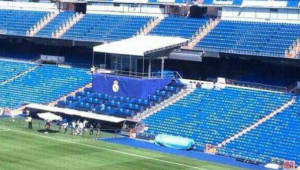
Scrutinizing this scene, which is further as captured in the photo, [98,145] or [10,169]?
[98,145]

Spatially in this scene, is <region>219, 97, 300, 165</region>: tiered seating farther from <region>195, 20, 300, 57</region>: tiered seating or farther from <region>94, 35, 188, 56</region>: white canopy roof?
<region>94, 35, 188, 56</region>: white canopy roof

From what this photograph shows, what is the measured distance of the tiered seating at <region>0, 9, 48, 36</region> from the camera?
219 feet

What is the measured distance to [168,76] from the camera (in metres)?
55.1

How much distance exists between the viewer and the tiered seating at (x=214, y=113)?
45562 mm

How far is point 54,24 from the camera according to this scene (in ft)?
218

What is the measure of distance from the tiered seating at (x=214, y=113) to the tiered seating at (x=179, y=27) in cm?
777

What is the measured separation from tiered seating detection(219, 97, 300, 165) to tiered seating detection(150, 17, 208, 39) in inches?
566

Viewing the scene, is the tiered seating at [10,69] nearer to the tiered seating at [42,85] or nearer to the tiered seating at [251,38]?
the tiered seating at [42,85]

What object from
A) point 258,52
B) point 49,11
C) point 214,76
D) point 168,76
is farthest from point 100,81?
point 49,11

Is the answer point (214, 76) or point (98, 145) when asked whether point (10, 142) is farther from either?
point (214, 76)

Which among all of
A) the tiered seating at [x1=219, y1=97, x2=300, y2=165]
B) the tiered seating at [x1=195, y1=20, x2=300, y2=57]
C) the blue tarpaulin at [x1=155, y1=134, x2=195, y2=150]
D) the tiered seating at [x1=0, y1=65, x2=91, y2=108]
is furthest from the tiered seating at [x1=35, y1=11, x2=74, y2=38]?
the tiered seating at [x1=219, y1=97, x2=300, y2=165]

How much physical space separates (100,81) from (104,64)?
21.4 ft

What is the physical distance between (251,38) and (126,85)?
11.2 m

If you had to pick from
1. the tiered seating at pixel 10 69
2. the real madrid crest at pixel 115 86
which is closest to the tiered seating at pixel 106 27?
the tiered seating at pixel 10 69
